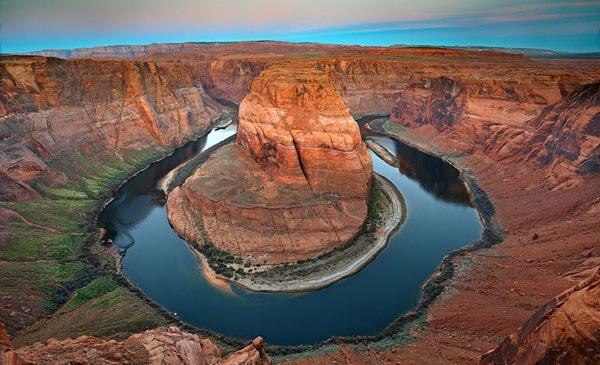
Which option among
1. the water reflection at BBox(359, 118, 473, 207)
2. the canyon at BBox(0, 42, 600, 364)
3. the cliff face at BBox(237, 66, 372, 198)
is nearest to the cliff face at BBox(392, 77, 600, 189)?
the canyon at BBox(0, 42, 600, 364)

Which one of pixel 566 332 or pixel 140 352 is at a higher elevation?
pixel 566 332

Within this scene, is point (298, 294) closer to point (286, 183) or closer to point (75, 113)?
point (286, 183)

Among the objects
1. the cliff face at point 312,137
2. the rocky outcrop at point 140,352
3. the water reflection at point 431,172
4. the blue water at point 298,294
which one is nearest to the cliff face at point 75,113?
the blue water at point 298,294

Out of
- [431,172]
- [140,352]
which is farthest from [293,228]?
[431,172]

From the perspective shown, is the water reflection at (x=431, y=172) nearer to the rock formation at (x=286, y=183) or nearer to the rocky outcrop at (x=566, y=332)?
the rock formation at (x=286, y=183)

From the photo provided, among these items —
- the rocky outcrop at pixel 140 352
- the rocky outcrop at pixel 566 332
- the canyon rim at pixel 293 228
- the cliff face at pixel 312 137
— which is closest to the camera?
the rocky outcrop at pixel 566 332
